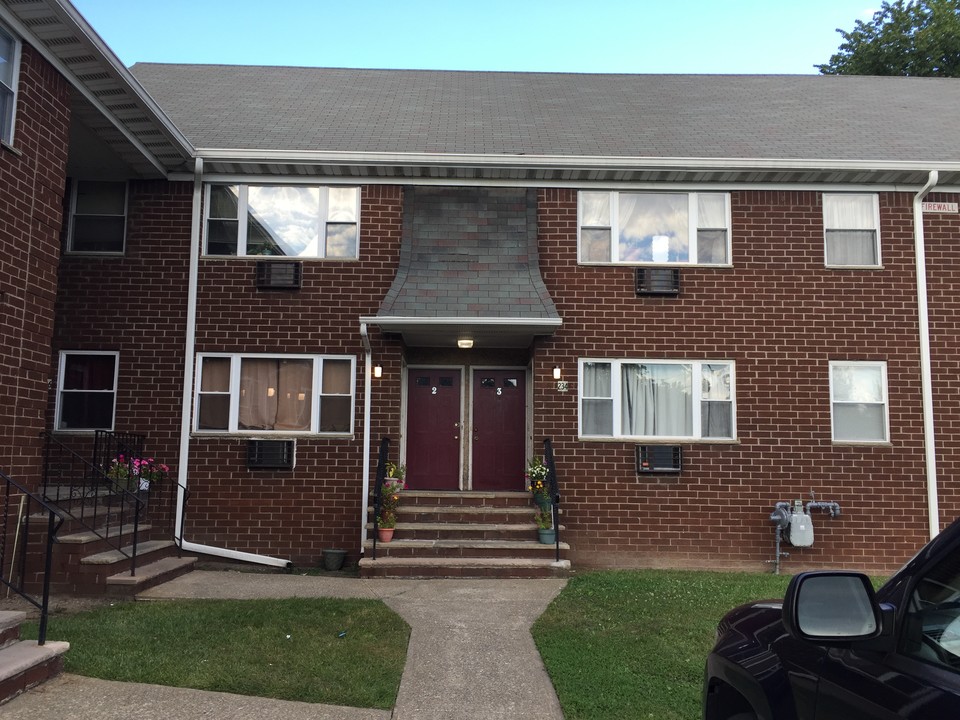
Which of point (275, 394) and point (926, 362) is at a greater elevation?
point (926, 362)

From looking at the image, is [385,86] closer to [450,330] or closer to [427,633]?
[450,330]

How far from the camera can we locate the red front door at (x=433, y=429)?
11469 mm

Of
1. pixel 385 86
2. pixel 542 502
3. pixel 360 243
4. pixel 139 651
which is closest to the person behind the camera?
pixel 139 651

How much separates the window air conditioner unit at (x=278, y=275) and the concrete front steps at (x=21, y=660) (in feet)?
20.1

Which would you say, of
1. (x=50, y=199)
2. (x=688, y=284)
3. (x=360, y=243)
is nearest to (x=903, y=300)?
(x=688, y=284)

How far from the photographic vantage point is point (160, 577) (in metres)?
8.48

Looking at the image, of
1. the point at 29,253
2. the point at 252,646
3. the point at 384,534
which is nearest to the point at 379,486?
the point at 384,534

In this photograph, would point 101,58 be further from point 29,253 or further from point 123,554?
point 123,554

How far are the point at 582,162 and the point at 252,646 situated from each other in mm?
7574

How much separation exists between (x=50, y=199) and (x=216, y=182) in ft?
9.66

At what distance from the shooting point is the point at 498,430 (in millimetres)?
11633

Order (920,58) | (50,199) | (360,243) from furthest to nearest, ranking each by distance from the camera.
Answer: (920,58) < (360,243) < (50,199)

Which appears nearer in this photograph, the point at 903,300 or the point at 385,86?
the point at 903,300

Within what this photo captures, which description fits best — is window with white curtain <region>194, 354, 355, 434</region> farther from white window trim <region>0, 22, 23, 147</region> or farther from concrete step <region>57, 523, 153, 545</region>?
white window trim <region>0, 22, 23, 147</region>
